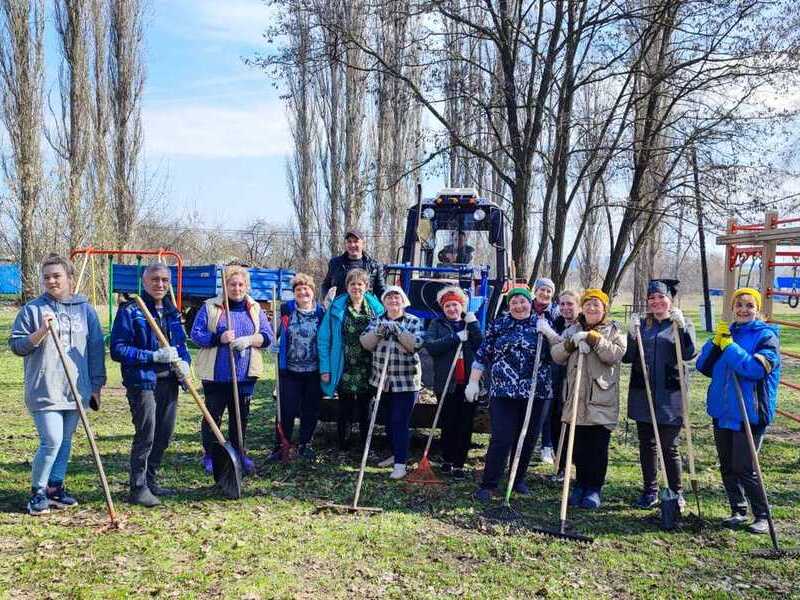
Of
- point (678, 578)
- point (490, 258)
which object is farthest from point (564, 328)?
point (490, 258)

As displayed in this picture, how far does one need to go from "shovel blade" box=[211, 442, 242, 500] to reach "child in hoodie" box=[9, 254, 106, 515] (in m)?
0.96

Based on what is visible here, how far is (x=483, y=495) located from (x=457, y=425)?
798 millimetres

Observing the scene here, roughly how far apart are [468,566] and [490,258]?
20.2ft

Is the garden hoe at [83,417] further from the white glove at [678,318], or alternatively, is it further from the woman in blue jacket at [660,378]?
the white glove at [678,318]

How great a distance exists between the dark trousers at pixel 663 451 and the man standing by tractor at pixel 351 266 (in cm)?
294

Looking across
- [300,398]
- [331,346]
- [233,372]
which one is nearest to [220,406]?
[233,372]

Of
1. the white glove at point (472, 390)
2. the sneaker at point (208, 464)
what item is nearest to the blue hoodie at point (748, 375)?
the white glove at point (472, 390)

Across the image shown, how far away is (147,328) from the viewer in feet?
15.5

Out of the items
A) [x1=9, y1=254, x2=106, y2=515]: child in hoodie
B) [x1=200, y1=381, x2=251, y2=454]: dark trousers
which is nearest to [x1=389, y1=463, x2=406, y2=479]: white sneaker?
[x1=200, y1=381, x2=251, y2=454]: dark trousers

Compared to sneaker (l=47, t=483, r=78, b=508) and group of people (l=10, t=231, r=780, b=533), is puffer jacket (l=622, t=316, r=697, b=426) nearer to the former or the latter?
group of people (l=10, t=231, r=780, b=533)

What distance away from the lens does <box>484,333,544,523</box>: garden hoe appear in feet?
15.9

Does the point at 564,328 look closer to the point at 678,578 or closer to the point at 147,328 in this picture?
the point at 678,578

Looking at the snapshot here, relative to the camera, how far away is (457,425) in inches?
231

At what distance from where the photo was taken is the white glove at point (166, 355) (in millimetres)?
4621
